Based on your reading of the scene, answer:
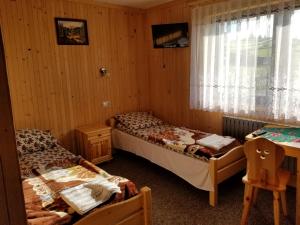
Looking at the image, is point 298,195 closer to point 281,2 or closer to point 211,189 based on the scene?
point 211,189

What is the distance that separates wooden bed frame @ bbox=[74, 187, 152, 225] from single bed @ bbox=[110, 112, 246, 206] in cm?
88

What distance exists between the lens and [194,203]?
265 centimetres

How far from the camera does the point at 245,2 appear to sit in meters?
2.95

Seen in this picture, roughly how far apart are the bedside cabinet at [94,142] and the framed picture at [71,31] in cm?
Result: 130

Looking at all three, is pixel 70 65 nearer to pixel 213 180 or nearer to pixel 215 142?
pixel 215 142

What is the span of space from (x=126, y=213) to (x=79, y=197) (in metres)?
0.38

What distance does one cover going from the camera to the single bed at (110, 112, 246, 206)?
2.64 metres

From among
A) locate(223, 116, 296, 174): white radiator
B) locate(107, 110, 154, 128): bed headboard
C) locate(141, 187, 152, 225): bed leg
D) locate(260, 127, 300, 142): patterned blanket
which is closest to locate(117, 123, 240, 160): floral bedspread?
locate(107, 110, 154, 128): bed headboard

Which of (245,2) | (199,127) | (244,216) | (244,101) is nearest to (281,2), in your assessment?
(245,2)

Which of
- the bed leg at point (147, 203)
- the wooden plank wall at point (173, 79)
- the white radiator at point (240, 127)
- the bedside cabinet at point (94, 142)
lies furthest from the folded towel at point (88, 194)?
the wooden plank wall at point (173, 79)

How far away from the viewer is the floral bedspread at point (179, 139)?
276 cm

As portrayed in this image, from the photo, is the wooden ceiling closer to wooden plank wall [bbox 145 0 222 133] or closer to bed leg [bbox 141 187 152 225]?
wooden plank wall [bbox 145 0 222 133]

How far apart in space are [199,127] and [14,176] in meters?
3.33

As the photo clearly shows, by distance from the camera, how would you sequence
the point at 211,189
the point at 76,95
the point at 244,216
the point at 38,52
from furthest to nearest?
the point at 76,95
the point at 38,52
the point at 211,189
the point at 244,216
